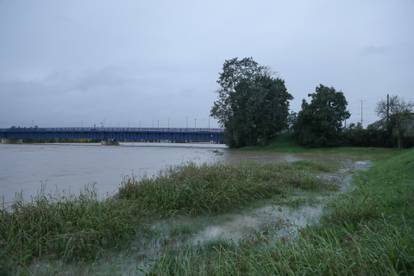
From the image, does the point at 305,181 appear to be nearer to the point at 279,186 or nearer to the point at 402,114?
the point at 279,186

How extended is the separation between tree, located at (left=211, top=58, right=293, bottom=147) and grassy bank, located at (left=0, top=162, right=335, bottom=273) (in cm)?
4141

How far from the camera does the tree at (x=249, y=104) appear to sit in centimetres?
5041

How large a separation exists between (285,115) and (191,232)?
5020 centimetres

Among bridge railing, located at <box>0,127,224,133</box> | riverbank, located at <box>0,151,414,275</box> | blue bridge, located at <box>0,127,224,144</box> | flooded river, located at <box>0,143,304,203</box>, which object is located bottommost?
flooded river, located at <box>0,143,304,203</box>

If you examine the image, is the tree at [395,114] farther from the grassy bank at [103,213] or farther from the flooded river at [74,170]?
the grassy bank at [103,213]

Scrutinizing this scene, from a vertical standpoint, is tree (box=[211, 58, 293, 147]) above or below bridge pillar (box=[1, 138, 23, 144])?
above

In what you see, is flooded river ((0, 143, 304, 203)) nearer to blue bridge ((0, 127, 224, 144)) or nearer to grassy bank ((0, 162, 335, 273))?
grassy bank ((0, 162, 335, 273))

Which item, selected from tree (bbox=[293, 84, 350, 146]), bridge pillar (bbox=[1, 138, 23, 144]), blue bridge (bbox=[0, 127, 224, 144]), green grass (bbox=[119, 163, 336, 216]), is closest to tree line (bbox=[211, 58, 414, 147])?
tree (bbox=[293, 84, 350, 146])

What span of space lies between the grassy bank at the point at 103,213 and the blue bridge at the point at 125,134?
59.2 meters

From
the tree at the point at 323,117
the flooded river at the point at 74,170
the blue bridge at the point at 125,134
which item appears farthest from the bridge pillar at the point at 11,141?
the tree at the point at 323,117

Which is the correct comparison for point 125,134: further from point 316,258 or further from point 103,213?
point 316,258

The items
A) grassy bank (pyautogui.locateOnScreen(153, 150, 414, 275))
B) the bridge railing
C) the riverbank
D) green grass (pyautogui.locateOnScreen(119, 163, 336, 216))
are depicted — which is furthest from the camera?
the bridge railing

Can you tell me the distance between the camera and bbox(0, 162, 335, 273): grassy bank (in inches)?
189

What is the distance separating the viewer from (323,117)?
4425 centimetres
